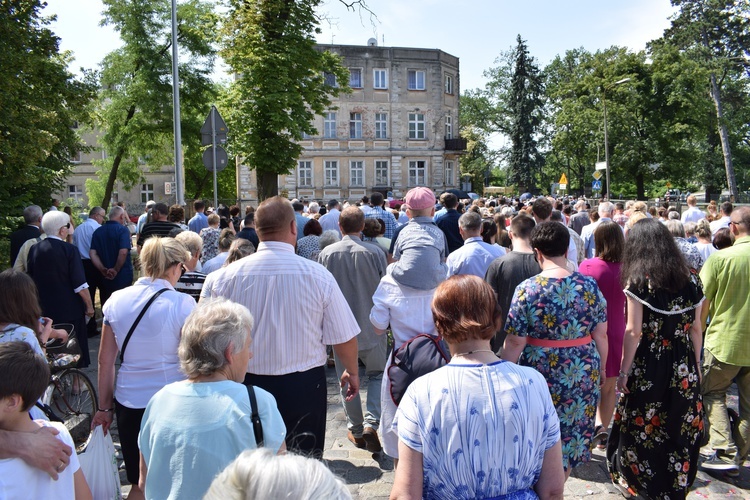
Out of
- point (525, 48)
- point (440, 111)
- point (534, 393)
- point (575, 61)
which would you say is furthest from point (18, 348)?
point (575, 61)

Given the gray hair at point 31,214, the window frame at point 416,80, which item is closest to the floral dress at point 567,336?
the gray hair at point 31,214

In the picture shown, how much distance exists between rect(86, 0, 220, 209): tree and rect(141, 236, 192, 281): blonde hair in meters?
29.5

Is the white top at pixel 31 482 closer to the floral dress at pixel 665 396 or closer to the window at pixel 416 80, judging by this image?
the floral dress at pixel 665 396

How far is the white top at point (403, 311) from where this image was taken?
4.52m

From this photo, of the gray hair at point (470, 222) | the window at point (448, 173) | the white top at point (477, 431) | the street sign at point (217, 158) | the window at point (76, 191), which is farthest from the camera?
the window at point (76, 191)

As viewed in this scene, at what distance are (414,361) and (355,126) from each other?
44.2 metres

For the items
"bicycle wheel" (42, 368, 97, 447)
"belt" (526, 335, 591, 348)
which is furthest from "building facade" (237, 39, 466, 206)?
"belt" (526, 335, 591, 348)

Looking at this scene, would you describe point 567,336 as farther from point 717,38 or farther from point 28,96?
point 717,38

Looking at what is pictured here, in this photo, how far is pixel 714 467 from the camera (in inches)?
→ 194

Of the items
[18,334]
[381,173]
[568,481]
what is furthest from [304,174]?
[18,334]

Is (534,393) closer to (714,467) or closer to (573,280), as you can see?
(573,280)

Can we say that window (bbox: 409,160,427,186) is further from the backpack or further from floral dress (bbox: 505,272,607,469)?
the backpack

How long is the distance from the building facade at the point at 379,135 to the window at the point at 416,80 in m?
0.08

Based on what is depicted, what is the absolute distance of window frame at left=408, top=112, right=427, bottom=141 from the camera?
47.3 meters
